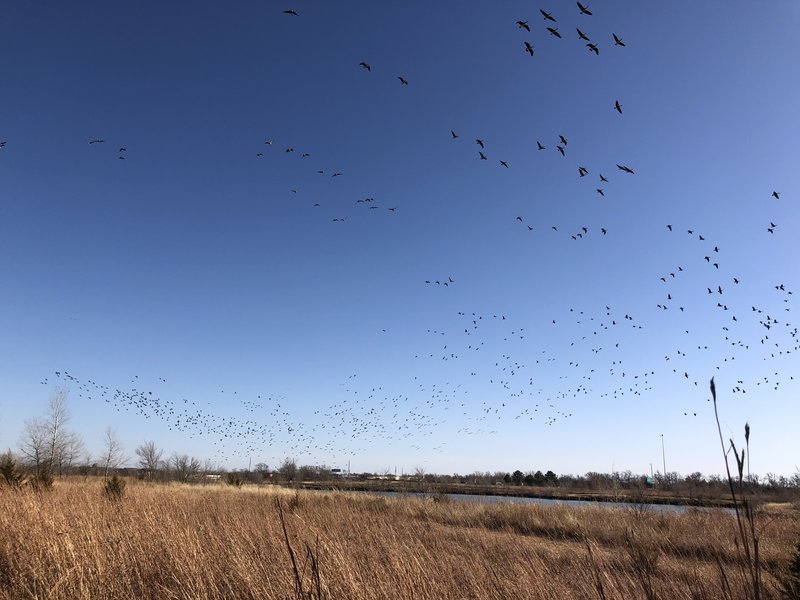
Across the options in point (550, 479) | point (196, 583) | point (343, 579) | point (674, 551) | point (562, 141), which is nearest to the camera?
point (343, 579)

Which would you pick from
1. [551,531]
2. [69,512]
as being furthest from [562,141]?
[551,531]

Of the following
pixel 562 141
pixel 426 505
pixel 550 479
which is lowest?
pixel 550 479

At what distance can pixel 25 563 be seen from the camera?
6.62 meters

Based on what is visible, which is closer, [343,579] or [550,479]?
Result: [343,579]

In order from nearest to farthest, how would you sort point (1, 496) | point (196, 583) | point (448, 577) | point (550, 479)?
point (196, 583) → point (448, 577) → point (1, 496) → point (550, 479)

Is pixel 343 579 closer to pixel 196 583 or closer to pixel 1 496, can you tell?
pixel 196 583

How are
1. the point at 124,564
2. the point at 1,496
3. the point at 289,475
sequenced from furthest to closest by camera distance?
the point at 289,475, the point at 1,496, the point at 124,564

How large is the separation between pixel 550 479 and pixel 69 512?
368 ft

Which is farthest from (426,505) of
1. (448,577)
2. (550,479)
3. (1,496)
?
(550,479)

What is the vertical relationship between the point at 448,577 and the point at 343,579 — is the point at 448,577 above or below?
below

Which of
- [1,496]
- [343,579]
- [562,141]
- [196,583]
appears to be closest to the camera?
[343,579]

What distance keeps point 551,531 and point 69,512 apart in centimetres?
1472

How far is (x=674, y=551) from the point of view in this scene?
44.0ft

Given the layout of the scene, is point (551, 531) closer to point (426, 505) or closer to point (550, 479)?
point (426, 505)
